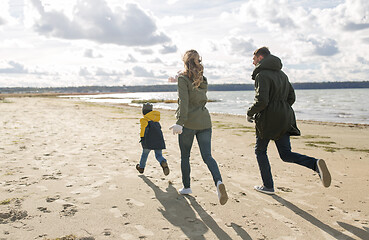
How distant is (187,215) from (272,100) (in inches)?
78.4

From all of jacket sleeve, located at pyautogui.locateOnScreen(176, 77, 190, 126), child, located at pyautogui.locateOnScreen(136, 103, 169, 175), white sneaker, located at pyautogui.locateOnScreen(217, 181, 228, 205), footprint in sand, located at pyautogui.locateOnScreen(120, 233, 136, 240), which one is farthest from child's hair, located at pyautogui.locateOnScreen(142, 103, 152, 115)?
footprint in sand, located at pyautogui.locateOnScreen(120, 233, 136, 240)

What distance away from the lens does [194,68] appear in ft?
13.2

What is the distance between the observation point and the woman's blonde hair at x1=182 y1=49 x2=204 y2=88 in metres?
4.02

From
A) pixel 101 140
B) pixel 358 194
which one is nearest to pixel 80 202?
pixel 358 194

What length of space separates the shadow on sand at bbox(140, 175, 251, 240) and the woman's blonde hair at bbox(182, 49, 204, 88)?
1.73 meters

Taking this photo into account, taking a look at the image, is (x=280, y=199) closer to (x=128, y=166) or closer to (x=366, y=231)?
(x=366, y=231)

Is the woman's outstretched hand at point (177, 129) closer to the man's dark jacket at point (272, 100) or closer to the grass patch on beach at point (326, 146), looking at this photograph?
the man's dark jacket at point (272, 100)

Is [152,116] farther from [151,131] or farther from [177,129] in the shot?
[177,129]

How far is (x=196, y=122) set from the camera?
13.4ft

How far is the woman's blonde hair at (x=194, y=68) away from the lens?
4020mm

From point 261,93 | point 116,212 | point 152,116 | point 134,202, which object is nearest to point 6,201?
point 116,212

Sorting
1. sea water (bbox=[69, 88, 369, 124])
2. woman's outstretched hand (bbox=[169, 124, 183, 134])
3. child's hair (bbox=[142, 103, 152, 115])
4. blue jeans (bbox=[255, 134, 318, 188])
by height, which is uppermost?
child's hair (bbox=[142, 103, 152, 115])

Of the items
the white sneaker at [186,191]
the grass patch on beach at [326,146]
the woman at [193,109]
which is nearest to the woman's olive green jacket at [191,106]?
the woman at [193,109]

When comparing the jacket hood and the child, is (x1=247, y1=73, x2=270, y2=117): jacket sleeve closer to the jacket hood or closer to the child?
the jacket hood
